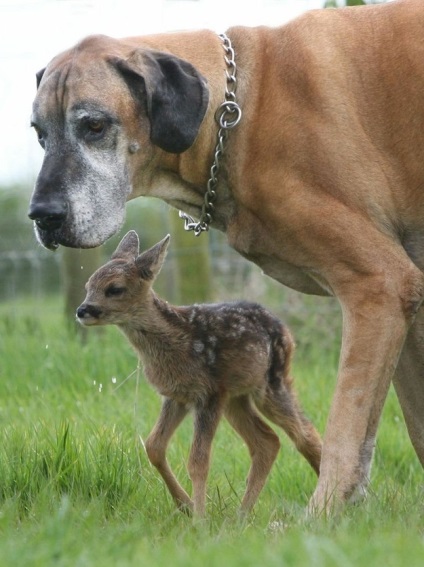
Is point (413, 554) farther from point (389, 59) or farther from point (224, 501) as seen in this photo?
point (389, 59)

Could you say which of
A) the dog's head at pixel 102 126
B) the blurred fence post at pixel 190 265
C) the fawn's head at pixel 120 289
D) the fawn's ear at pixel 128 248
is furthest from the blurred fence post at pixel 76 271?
the dog's head at pixel 102 126

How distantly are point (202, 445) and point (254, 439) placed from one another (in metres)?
0.50

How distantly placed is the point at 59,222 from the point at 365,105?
1.40 meters

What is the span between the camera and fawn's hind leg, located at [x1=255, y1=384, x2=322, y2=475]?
19.0 ft

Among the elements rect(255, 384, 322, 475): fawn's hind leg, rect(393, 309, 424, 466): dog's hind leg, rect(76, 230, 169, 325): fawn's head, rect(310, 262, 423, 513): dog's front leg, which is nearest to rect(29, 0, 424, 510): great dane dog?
rect(310, 262, 423, 513): dog's front leg

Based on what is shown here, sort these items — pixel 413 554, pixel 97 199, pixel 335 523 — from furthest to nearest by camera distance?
1. pixel 97 199
2. pixel 335 523
3. pixel 413 554

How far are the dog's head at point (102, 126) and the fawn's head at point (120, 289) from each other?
64 centimetres

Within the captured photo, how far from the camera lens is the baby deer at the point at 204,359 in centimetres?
556

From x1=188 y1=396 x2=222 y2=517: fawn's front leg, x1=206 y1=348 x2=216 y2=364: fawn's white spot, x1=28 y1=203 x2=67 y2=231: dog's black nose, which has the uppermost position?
x1=28 y1=203 x2=67 y2=231: dog's black nose

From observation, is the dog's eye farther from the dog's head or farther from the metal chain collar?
the metal chain collar

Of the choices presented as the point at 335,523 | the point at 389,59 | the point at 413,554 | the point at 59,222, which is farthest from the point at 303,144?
the point at 413,554

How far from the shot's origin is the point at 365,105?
16.8 feet

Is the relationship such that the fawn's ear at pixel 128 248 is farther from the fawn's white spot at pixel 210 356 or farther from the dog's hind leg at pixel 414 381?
the dog's hind leg at pixel 414 381

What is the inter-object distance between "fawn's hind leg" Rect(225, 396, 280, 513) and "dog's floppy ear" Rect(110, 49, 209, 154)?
1525 millimetres
